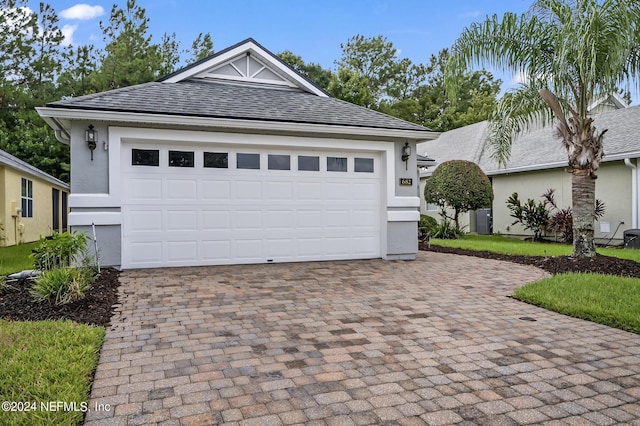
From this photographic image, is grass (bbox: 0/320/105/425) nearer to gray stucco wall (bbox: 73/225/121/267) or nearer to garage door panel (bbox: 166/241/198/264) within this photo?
gray stucco wall (bbox: 73/225/121/267)

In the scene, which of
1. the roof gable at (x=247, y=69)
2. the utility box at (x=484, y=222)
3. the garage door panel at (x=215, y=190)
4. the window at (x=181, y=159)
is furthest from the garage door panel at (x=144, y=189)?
the utility box at (x=484, y=222)

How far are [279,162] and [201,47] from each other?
85.3ft

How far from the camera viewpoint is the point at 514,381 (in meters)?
3.24

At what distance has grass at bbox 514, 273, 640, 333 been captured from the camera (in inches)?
190

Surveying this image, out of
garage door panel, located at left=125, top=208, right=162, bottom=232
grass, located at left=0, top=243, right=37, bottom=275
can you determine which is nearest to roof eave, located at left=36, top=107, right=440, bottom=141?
garage door panel, located at left=125, top=208, right=162, bottom=232

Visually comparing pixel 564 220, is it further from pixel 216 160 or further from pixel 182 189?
pixel 182 189

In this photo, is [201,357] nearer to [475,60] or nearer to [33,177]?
[475,60]

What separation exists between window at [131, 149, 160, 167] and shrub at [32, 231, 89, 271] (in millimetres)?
1838

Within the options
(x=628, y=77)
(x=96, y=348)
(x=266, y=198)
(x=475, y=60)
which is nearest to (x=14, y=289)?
(x=96, y=348)

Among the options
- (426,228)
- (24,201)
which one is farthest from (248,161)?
(24,201)

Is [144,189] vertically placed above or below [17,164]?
below

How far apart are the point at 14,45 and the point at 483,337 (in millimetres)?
27611

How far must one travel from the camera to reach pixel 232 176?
8.63 metres

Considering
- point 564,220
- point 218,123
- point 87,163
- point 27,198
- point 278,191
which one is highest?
point 218,123
